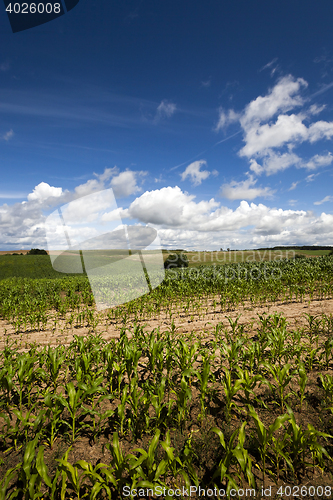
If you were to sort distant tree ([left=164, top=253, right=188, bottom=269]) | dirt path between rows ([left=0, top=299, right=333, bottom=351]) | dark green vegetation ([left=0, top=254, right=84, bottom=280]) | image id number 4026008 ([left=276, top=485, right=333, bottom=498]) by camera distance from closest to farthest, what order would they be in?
image id number 4026008 ([left=276, top=485, right=333, bottom=498]) → dirt path between rows ([left=0, top=299, right=333, bottom=351]) → dark green vegetation ([left=0, top=254, right=84, bottom=280]) → distant tree ([left=164, top=253, right=188, bottom=269])

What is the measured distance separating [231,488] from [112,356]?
99.9 inches

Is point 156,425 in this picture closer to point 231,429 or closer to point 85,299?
point 231,429

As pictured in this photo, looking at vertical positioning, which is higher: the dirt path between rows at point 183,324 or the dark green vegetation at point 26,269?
the dark green vegetation at point 26,269

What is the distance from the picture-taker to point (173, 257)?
47.1 meters

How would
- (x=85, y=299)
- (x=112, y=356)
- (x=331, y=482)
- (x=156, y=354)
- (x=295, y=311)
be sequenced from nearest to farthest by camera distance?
(x=331, y=482)
(x=112, y=356)
(x=156, y=354)
(x=295, y=311)
(x=85, y=299)

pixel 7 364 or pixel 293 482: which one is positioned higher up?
pixel 7 364

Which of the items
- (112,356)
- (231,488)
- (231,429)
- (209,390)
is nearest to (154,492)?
(231,488)
